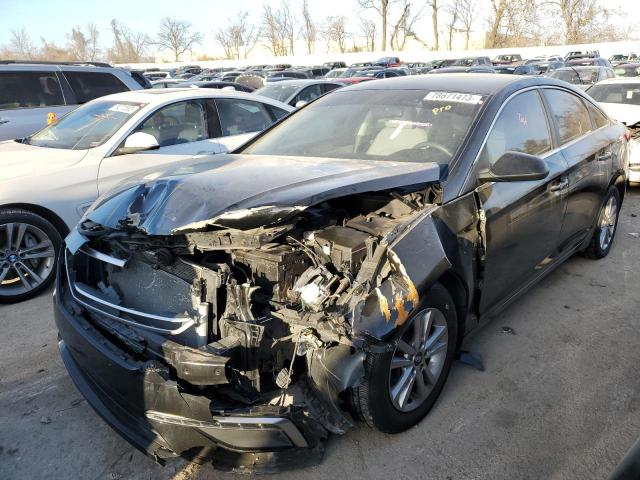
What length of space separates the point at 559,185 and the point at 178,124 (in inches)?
150

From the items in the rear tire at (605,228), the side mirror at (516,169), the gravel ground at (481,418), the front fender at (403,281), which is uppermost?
the side mirror at (516,169)

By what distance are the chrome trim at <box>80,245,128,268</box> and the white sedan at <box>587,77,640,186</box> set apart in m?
7.51

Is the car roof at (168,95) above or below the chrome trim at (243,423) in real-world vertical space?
above

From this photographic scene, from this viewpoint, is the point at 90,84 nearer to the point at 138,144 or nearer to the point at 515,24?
the point at 138,144

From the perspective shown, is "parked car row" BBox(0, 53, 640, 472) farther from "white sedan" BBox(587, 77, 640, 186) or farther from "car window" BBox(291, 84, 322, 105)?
"car window" BBox(291, 84, 322, 105)

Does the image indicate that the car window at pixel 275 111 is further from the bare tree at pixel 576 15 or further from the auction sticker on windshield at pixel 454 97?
the bare tree at pixel 576 15

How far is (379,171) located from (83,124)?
12.9 feet

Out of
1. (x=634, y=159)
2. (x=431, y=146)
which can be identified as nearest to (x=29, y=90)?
(x=431, y=146)

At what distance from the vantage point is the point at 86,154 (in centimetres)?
476

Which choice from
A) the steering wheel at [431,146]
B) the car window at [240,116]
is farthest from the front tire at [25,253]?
the steering wheel at [431,146]

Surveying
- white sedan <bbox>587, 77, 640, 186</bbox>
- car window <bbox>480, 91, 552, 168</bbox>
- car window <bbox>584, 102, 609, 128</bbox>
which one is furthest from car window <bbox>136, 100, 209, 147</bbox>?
white sedan <bbox>587, 77, 640, 186</bbox>

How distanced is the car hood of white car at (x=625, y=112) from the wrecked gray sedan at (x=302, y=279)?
19.3 feet

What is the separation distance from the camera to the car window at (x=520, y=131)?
3.06 metres

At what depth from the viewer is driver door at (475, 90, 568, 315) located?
9.65 ft
